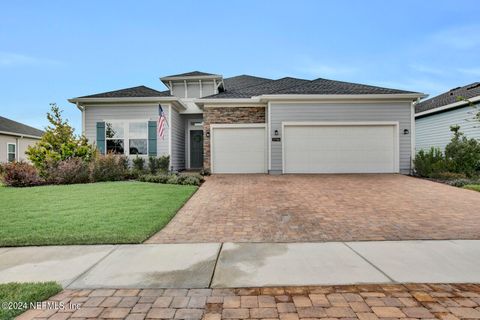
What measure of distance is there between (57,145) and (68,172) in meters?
2.13

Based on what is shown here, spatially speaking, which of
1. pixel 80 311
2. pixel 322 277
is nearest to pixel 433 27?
pixel 322 277

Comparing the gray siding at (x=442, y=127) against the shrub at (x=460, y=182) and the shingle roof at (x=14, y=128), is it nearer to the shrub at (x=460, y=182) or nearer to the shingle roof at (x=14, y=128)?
the shrub at (x=460, y=182)

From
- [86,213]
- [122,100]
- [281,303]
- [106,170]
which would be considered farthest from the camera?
[122,100]

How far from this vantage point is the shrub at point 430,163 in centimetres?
1158

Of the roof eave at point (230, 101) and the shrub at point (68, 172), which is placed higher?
the roof eave at point (230, 101)

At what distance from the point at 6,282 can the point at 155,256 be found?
162cm

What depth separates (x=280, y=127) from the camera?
12914 millimetres

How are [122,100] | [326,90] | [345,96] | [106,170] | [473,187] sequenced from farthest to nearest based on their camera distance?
[122,100], [326,90], [345,96], [106,170], [473,187]

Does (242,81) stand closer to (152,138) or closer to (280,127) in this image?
(280,127)

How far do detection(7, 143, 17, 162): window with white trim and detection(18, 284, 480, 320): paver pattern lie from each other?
71.8 ft

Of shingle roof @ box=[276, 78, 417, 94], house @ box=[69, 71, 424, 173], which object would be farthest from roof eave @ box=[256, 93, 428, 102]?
shingle roof @ box=[276, 78, 417, 94]

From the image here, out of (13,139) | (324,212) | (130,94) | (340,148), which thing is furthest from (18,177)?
(340,148)

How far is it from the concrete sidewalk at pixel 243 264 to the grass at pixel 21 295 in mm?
175

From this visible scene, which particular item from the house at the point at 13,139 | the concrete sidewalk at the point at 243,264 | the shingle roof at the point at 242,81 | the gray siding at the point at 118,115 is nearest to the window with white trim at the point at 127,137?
the gray siding at the point at 118,115
